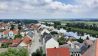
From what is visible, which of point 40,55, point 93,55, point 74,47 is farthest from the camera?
point 74,47

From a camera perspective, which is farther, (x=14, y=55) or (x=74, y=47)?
(x=74, y=47)

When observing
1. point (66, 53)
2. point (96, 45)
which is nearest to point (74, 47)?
point (66, 53)

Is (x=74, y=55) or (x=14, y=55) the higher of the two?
(x=14, y=55)

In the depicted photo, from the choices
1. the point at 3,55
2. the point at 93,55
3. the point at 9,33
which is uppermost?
the point at 93,55

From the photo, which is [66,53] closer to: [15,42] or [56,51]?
[56,51]

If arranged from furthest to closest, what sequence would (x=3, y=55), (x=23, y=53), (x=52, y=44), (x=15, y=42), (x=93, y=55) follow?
(x=15, y=42) < (x=52, y=44) < (x=23, y=53) < (x=3, y=55) < (x=93, y=55)

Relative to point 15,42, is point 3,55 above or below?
above

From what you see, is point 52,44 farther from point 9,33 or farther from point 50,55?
point 9,33

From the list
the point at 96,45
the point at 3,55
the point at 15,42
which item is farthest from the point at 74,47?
the point at 96,45

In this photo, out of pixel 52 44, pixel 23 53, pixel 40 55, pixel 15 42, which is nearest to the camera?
pixel 23 53
